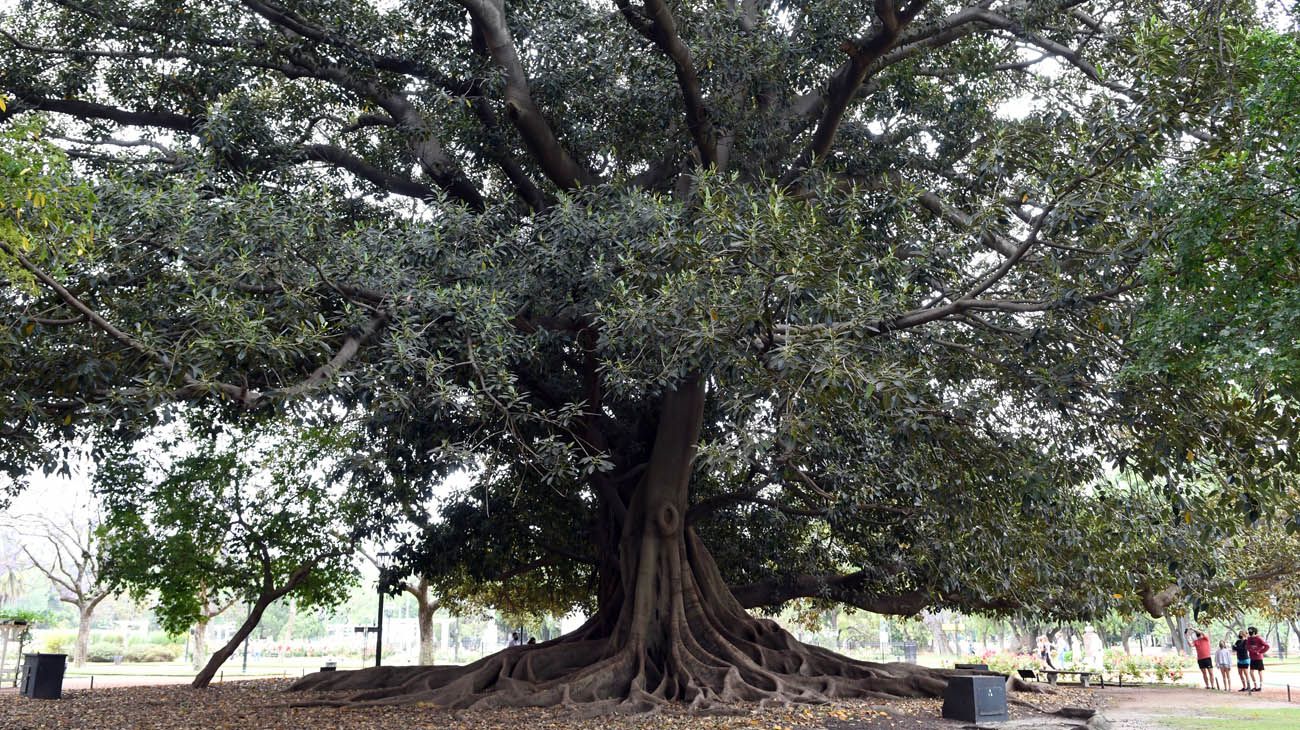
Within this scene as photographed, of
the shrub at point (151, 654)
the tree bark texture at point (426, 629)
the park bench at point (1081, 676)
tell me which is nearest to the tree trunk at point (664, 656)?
the park bench at point (1081, 676)

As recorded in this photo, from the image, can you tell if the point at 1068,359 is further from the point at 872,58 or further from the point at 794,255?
the point at 872,58

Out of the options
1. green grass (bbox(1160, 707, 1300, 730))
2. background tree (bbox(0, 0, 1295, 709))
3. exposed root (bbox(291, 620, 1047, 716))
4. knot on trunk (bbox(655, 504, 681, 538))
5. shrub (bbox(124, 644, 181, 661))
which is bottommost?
shrub (bbox(124, 644, 181, 661))

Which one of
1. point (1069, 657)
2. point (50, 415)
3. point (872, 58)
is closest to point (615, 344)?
point (872, 58)

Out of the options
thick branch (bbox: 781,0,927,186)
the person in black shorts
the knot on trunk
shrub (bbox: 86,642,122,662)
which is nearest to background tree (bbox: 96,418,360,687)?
the knot on trunk

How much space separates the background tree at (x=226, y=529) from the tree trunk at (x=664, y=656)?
129 inches

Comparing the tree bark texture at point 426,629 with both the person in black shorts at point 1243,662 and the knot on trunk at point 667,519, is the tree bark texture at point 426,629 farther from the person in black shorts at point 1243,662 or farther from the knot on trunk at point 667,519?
the person in black shorts at point 1243,662

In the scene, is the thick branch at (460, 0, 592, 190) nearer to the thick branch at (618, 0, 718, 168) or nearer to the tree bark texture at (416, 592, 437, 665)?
the thick branch at (618, 0, 718, 168)

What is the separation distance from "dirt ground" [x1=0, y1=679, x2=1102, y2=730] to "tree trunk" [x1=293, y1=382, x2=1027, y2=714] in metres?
0.41

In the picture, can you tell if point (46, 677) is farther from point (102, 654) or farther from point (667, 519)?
point (102, 654)

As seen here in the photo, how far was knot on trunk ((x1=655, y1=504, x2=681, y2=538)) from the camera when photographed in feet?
35.4

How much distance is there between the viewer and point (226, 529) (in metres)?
14.3

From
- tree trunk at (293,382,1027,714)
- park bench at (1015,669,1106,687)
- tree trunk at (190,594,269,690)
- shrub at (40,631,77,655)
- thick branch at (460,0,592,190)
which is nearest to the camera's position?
thick branch at (460,0,592,190)

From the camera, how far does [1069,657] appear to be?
104 feet

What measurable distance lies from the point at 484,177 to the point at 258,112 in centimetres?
304
